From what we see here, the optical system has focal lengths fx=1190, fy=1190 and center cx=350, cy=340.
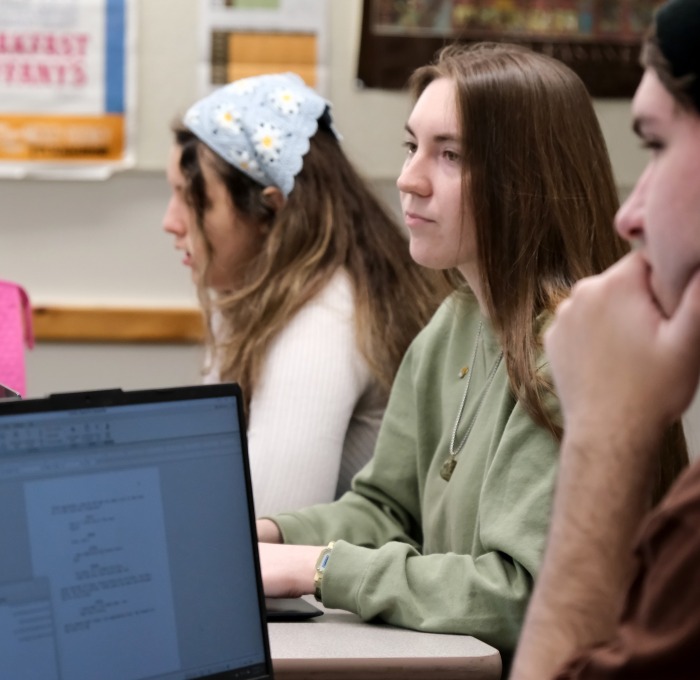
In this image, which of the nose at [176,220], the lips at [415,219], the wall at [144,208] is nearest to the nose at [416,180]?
the lips at [415,219]

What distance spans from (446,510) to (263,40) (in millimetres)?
1453

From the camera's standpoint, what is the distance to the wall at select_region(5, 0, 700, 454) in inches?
102

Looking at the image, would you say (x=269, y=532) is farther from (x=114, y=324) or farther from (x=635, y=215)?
(x=114, y=324)

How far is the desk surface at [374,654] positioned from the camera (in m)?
1.10

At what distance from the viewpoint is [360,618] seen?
1289 mm

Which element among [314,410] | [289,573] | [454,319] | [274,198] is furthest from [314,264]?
[289,573]

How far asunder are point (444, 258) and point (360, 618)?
1.46 feet

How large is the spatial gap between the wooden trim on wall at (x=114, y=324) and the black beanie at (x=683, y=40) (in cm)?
192

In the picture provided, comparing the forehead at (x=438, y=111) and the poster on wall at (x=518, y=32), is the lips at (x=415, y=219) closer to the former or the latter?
the forehead at (x=438, y=111)

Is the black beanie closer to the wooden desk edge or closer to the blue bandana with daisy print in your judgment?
the wooden desk edge

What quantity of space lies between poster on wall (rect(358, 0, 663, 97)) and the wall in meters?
0.04

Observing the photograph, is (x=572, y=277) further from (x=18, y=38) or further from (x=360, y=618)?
(x=18, y=38)

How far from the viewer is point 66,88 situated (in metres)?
2.60

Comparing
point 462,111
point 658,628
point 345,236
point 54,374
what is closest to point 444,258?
point 462,111
